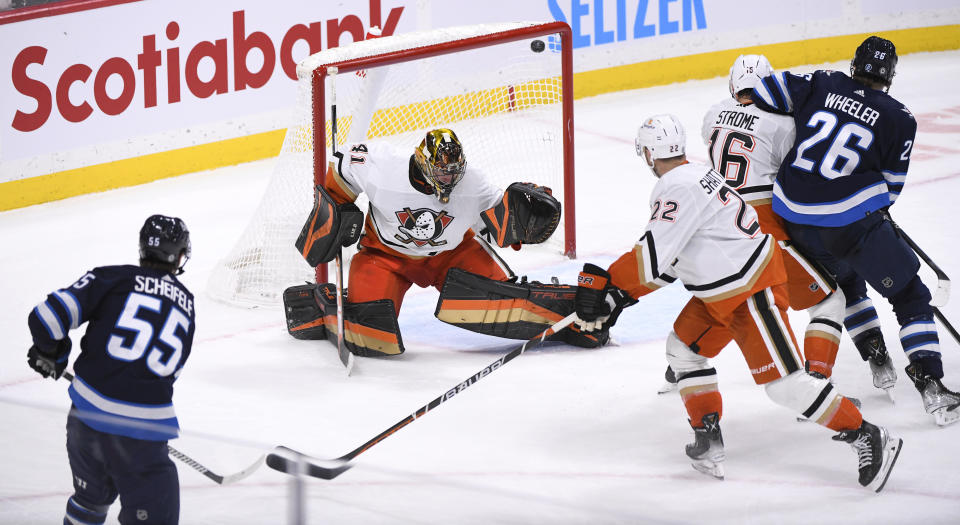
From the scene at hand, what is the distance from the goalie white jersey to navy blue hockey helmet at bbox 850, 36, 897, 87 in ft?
0.88

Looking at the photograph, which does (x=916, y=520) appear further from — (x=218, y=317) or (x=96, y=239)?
(x=96, y=239)

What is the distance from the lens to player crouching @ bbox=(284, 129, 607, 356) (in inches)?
171

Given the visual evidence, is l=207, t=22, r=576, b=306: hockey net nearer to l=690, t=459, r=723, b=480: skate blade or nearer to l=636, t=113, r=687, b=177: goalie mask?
l=636, t=113, r=687, b=177: goalie mask

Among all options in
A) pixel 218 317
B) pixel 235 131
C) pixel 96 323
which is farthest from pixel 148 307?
pixel 235 131

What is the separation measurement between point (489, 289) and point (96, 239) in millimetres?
2510

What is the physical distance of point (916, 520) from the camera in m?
3.08

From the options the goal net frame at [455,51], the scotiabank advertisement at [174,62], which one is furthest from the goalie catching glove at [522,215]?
the scotiabank advertisement at [174,62]

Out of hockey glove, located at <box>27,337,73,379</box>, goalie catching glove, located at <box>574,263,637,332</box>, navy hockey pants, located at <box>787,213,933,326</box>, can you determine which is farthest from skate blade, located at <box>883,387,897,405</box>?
hockey glove, located at <box>27,337,73,379</box>

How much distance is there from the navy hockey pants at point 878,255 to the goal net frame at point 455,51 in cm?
177

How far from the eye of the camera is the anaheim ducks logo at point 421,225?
439 cm

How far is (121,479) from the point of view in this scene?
2.60 metres

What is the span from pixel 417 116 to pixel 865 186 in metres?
2.47

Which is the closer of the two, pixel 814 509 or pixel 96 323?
pixel 96 323

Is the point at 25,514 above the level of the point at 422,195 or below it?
below
